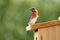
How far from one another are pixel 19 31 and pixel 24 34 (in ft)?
0.57

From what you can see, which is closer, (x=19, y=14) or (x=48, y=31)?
(x=48, y=31)

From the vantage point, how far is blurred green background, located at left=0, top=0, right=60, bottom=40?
8.77 meters

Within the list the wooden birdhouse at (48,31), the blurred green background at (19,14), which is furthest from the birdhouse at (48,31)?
the blurred green background at (19,14)

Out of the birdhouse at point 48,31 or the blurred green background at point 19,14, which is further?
the blurred green background at point 19,14

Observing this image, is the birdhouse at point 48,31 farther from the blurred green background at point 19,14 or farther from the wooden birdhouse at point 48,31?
the blurred green background at point 19,14

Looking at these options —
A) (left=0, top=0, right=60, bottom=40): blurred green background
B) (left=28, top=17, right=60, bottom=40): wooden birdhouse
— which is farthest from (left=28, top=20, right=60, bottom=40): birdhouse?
(left=0, top=0, right=60, bottom=40): blurred green background

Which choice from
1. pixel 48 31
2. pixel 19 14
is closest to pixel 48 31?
pixel 48 31

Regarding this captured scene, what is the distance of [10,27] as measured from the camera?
880cm

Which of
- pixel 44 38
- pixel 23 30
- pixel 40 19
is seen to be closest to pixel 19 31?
pixel 23 30

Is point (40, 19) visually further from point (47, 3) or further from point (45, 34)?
point (45, 34)

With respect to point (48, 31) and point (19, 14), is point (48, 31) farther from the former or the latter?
point (19, 14)

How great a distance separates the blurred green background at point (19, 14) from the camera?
8773 millimetres

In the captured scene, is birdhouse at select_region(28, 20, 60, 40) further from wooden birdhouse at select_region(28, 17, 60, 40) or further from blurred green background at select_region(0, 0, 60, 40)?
blurred green background at select_region(0, 0, 60, 40)

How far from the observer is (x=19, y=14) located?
8.86 m
